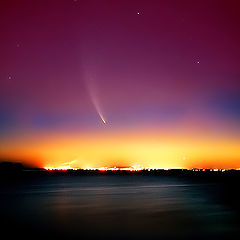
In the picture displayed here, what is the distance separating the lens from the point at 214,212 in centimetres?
3316

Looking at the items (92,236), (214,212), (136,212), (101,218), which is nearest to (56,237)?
(92,236)

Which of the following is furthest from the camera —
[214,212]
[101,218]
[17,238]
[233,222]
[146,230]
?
[214,212]

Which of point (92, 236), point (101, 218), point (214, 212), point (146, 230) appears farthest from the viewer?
point (214, 212)

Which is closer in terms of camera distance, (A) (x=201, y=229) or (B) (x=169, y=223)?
(A) (x=201, y=229)

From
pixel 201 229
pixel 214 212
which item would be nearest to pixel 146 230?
pixel 201 229

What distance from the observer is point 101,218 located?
98.8ft

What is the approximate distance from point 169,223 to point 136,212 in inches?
255

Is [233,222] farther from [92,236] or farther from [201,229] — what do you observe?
[92,236]

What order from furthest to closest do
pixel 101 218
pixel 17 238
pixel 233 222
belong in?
pixel 101 218 → pixel 233 222 → pixel 17 238

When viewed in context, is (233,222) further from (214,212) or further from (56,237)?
(56,237)

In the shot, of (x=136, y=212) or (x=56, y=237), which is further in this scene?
(x=136, y=212)

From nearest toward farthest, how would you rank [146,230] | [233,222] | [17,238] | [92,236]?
1. [17,238]
2. [92,236]
3. [146,230]
4. [233,222]

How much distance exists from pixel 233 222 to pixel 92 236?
11.1 m

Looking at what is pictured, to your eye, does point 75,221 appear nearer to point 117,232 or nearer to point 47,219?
point 47,219
